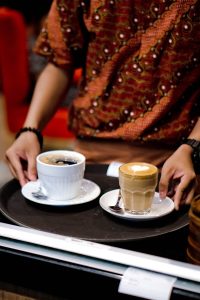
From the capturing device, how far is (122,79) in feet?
5.20

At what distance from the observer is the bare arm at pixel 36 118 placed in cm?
144

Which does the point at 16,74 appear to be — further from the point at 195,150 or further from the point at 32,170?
the point at 195,150

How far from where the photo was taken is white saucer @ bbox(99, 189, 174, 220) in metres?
1.17

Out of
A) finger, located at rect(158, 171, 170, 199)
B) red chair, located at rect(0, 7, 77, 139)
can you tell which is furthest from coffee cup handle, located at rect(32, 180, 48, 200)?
red chair, located at rect(0, 7, 77, 139)

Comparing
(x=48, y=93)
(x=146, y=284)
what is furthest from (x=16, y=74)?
(x=146, y=284)

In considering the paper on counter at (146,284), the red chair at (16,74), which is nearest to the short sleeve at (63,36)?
the paper on counter at (146,284)

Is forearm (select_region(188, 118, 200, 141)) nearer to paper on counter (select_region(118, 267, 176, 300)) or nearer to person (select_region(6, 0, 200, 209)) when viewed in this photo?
person (select_region(6, 0, 200, 209))

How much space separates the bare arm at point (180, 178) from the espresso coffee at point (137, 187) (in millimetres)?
50

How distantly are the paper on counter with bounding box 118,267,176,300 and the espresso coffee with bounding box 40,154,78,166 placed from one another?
424mm

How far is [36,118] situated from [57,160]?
37 centimetres

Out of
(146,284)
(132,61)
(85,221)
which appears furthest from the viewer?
(132,61)

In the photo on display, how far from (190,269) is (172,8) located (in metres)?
0.80

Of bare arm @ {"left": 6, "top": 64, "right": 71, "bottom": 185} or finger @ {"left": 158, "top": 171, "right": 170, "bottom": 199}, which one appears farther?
bare arm @ {"left": 6, "top": 64, "right": 71, "bottom": 185}

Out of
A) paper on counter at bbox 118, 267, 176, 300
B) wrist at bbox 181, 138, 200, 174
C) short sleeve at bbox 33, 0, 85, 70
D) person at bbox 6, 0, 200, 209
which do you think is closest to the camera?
paper on counter at bbox 118, 267, 176, 300
